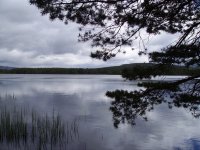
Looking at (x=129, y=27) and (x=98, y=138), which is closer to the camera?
(x=129, y=27)

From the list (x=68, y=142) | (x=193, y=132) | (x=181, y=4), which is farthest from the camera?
(x=193, y=132)

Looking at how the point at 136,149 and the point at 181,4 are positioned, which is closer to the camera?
the point at 181,4

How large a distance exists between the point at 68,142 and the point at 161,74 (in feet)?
20.9

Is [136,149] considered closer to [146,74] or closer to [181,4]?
[146,74]

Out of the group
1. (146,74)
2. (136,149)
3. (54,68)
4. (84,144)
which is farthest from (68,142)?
(54,68)

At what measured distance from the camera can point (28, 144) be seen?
35.6 feet

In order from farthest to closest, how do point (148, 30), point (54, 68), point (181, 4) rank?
point (54, 68) → point (148, 30) → point (181, 4)

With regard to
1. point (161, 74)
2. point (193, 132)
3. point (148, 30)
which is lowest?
point (193, 132)

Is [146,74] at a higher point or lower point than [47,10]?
lower

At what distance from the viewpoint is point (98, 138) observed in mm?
13141

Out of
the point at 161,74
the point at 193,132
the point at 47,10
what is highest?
the point at 47,10

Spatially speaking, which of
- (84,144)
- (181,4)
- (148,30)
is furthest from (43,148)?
(181,4)

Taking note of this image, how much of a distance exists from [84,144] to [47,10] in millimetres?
7397

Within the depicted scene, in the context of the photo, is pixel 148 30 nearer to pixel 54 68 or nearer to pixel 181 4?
pixel 181 4
